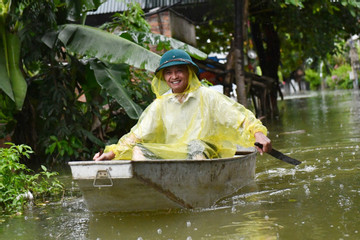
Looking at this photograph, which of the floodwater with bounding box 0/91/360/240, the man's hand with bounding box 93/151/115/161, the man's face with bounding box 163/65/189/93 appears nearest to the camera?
the floodwater with bounding box 0/91/360/240

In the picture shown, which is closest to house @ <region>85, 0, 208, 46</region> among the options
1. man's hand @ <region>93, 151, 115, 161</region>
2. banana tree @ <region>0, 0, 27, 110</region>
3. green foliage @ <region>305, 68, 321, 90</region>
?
banana tree @ <region>0, 0, 27, 110</region>

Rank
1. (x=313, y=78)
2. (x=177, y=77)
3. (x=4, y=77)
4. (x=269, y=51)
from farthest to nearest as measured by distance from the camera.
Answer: (x=313, y=78) < (x=269, y=51) < (x=4, y=77) < (x=177, y=77)

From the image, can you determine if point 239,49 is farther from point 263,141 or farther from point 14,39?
point 263,141

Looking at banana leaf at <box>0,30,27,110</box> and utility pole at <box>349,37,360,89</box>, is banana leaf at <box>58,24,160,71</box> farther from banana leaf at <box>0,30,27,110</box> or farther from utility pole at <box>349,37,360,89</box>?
utility pole at <box>349,37,360,89</box>

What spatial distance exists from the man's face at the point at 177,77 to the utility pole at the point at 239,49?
8.95 m

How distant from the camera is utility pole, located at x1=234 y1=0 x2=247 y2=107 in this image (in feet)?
47.8

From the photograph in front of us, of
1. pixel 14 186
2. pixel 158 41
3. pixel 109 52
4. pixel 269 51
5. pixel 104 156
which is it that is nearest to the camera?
pixel 104 156

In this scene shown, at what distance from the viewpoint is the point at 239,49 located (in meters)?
14.8

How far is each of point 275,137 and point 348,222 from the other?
24.5ft

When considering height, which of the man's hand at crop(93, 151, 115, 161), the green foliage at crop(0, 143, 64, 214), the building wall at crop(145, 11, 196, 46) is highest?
the building wall at crop(145, 11, 196, 46)

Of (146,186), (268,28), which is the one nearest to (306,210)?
(146,186)

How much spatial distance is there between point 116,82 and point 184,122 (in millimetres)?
3001

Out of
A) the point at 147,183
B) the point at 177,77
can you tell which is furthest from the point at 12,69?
the point at 147,183

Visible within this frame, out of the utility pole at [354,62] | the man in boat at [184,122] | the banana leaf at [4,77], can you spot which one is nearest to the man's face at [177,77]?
the man in boat at [184,122]
